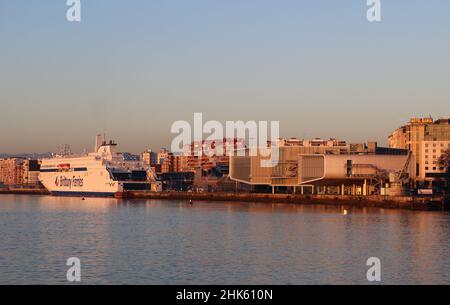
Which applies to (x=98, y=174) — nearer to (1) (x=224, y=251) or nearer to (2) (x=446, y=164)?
(2) (x=446, y=164)

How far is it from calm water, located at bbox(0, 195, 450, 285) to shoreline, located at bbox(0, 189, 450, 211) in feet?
70.6

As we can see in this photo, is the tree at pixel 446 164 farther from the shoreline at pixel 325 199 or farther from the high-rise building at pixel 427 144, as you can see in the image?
the shoreline at pixel 325 199

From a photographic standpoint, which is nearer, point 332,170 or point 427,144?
point 332,170

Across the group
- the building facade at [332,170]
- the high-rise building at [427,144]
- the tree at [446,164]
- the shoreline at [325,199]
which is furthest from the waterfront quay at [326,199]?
the high-rise building at [427,144]

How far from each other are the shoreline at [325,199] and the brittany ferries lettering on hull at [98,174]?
10.0 feet

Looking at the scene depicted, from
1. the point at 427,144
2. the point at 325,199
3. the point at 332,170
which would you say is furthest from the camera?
the point at 427,144

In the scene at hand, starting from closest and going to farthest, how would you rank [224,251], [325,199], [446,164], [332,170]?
1. [224,251]
2. [325,199]
3. [332,170]
4. [446,164]

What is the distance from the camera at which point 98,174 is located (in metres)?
114

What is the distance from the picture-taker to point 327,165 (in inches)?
3839

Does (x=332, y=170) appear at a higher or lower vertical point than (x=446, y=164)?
lower

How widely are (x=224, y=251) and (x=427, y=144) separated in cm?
9090

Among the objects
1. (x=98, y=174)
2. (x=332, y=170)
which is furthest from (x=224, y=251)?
(x=98, y=174)
